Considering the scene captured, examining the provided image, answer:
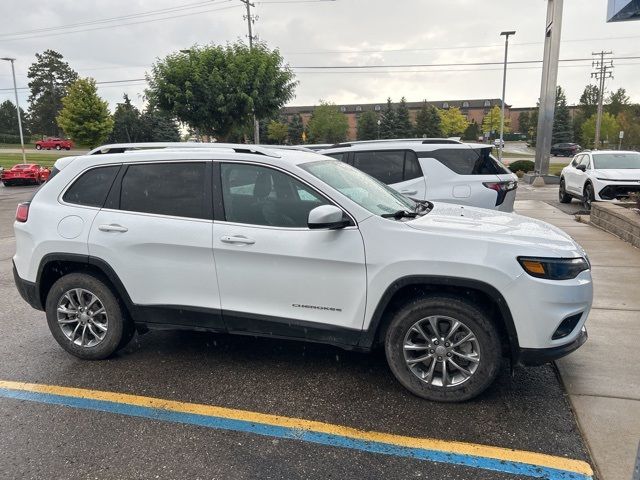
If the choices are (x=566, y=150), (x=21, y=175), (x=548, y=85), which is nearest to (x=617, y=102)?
(x=566, y=150)

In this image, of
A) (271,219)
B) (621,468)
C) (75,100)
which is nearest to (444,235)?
(271,219)

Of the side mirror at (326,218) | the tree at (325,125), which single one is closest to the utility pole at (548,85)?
the side mirror at (326,218)

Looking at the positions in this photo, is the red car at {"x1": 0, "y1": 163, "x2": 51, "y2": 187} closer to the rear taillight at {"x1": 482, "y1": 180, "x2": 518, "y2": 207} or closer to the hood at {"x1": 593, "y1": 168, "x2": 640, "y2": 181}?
the hood at {"x1": 593, "y1": 168, "x2": 640, "y2": 181}

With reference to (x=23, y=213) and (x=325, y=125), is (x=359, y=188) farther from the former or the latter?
(x=325, y=125)

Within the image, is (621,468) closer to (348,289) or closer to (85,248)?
(348,289)

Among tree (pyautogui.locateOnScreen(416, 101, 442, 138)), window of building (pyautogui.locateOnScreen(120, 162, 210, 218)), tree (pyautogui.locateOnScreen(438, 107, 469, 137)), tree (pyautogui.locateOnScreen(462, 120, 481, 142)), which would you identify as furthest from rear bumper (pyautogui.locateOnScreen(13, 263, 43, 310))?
tree (pyautogui.locateOnScreen(462, 120, 481, 142))

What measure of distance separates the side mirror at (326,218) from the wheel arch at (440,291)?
0.55 meters

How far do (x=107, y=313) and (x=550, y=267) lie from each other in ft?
10.8

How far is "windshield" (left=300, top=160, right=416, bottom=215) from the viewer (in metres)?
3.69

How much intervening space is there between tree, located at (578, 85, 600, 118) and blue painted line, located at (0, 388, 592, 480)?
Answer: 91.6 metres

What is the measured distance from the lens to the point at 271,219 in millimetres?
3588

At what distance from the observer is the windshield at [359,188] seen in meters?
3.69

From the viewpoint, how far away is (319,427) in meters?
Result: 3.12

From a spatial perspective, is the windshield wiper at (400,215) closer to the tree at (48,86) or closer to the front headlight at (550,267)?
the front headlight at (550,267)
